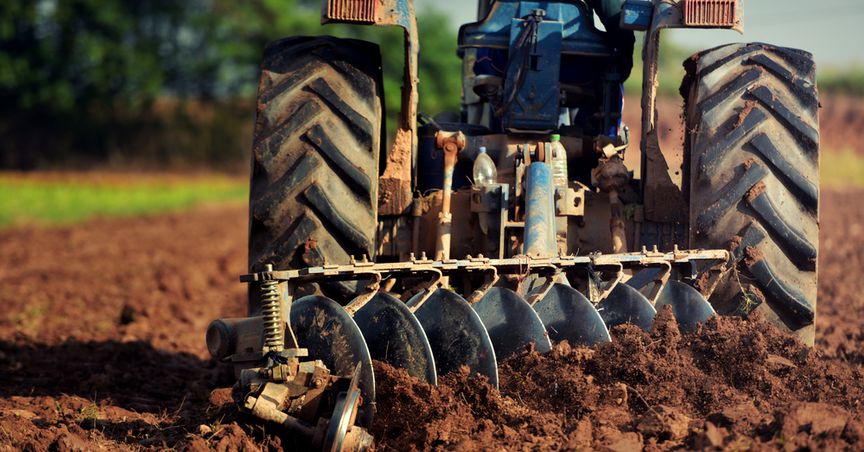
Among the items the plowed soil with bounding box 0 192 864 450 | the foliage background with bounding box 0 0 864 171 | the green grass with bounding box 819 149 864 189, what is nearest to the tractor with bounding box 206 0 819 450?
the plowed soil with bounding box 0 192 864 450

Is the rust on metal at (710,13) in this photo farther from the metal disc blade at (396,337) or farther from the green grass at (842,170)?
the green grass at (842,170)

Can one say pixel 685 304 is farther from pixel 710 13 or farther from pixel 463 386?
pixel 710 13

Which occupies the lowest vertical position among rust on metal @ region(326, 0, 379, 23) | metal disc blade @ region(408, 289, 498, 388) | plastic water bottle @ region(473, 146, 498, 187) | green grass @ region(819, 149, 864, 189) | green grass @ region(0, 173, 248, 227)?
green grass @ region(0, 173, 248, 227)

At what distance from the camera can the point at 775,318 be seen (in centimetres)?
534

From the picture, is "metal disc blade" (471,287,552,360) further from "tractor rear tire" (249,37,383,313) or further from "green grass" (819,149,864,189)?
"green grass" (819,149,864,189)

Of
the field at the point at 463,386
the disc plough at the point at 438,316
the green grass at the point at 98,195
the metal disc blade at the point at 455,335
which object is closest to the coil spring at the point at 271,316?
the disc plough at the point at 438,316

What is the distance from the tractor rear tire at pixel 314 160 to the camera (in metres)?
5.39

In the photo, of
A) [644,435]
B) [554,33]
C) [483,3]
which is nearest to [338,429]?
[644,435]

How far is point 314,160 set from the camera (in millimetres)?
5445

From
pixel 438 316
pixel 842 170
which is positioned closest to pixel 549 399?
pixel 438 316

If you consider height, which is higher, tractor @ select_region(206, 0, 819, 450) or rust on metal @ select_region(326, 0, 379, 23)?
rust on metal @ select_region(326, 0, 379, 23)

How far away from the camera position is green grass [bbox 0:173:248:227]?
21.4m

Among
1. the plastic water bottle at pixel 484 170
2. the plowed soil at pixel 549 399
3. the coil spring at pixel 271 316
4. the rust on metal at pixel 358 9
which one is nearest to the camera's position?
the plowed soil at pixel 549 399

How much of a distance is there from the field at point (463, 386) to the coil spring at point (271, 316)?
33 centimetres
